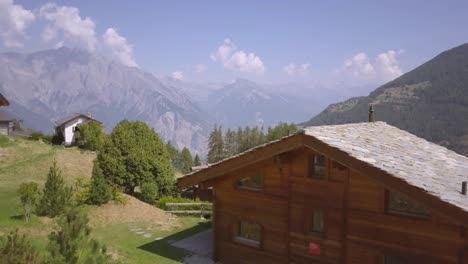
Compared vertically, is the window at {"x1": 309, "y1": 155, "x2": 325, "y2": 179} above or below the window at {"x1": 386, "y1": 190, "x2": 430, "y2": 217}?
above

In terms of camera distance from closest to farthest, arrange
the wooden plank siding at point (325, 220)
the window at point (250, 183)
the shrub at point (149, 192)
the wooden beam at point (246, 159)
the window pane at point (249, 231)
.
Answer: the wooden plank siding at point (325, 220)
the wooden beam at point (246, 159)
the window at point (250, 183)
the window pane at point (249, 231)
the shrub at point (149, 192)

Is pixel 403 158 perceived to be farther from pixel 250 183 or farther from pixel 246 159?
pixel 250 183

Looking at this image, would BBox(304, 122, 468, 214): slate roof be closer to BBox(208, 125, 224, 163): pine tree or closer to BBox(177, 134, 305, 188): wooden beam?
BBox(177, 134, 305, 188): wooden beam

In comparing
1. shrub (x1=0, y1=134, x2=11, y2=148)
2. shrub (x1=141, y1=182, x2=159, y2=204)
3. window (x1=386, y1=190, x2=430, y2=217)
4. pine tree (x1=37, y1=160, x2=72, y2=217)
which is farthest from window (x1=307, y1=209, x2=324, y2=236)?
shrub (x1=0, y1=134, x2=11, y2=148)

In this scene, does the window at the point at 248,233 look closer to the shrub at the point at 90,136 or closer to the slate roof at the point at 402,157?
the slate roof at the point at 402,157

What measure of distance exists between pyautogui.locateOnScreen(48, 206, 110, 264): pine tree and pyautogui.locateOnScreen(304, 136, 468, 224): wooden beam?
23.5ft

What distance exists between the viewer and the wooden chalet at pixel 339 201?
→ 10.5 m

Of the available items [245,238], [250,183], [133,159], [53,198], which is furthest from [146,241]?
[133,159]

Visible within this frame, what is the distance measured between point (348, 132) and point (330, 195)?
3025mm

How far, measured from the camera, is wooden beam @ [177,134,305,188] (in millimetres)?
12794

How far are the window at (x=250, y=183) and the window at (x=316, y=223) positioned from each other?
251 cm

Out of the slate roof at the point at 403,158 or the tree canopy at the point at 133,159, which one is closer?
the slate roof at the point at 403,158

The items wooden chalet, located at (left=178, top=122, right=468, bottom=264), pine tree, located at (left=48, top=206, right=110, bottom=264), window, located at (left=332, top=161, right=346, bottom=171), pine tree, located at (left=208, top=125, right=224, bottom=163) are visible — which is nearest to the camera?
pine tree, located at (left=48, top=206, right=110, bottom=264)

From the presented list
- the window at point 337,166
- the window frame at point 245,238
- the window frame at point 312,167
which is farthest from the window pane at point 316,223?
the window frame at point 245,238
